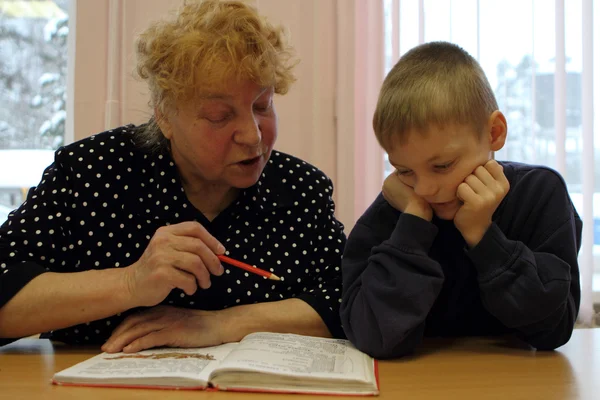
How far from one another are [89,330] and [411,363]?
2.07 feet

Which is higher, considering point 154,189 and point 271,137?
point 271,137

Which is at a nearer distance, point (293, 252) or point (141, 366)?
point (141, 366)

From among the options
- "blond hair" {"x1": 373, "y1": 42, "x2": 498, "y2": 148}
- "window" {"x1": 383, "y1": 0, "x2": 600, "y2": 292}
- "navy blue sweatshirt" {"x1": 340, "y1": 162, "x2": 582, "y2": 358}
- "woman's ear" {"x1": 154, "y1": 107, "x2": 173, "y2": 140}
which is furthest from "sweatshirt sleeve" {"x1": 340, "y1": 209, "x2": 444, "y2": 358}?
"window" {"x1": 383, "y1": 0, "x2": 600, "y2": 292}

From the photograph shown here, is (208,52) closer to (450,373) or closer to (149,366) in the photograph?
(149,366)

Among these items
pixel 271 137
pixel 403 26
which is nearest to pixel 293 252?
pixel 271 137

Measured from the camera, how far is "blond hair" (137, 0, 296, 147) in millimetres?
1223

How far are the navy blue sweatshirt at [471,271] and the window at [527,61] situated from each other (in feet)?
3.17

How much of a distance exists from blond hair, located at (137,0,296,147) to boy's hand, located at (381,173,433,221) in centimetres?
31

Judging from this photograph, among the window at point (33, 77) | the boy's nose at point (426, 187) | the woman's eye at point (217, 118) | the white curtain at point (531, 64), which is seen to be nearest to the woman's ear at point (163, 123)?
the woman's eye at point (217, 118)

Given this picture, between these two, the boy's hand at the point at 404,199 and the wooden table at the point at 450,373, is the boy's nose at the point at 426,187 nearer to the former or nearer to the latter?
the boy's hand at the point at 404,199

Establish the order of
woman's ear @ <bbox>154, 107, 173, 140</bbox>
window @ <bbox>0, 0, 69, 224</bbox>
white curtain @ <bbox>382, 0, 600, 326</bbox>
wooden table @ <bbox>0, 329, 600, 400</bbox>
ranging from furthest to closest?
window @ <bbox>0, 0, 69, 224</bbox> < white curtain @ <bbox>382, 0, 600, 326</bbox> < woman's ear @ <bbox>154, 107, 173, 140</bbox> < wooden table @ <bbox>0, 329, 600, 400</bbox>

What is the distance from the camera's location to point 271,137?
4.26 ft

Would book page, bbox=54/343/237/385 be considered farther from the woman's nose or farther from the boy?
the woman's nose

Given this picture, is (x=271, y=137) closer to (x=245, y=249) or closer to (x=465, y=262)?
(x=245, y=249)
